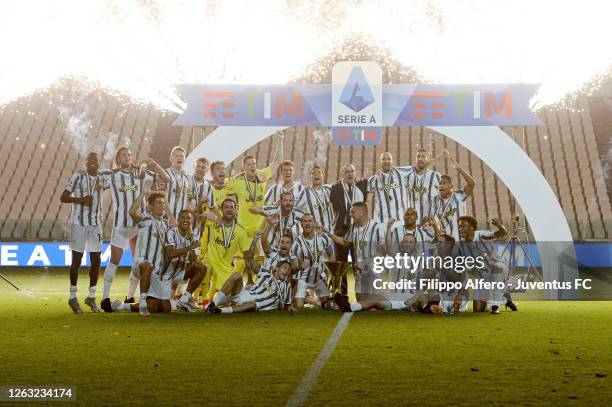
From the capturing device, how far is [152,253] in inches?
359

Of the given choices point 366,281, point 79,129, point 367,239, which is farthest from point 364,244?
point 79,129

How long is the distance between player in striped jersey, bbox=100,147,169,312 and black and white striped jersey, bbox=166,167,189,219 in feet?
0.89

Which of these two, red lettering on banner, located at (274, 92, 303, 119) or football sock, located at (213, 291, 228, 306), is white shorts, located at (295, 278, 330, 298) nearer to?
football sock, located at (213, 291, 228, 306)

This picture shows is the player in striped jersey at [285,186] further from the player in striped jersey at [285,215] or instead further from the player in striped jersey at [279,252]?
the player in striped jersey at [279,252]

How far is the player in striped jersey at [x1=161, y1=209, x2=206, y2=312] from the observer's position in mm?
9039

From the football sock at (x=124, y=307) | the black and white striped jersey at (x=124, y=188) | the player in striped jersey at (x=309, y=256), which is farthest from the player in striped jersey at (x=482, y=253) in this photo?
the football sock at (x=124, y=307)

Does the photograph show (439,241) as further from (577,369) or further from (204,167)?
(577,369)

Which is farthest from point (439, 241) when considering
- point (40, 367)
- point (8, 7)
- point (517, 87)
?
point (8, 7)

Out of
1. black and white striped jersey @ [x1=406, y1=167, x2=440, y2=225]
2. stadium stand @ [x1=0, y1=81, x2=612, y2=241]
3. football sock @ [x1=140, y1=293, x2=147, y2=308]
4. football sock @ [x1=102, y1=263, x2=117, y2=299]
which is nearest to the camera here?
football sock @ [x1=140, y1=293, x2=147, y2=308]

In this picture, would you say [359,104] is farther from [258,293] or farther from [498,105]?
[258,293]

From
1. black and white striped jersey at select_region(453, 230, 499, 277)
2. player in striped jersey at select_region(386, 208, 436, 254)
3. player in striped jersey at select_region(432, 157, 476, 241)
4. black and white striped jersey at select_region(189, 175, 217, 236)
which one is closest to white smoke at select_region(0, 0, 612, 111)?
player in striped jersey at select_region(432, 157, 476, 241)

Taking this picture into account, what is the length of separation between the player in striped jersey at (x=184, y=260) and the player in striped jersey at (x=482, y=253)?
9.05ft

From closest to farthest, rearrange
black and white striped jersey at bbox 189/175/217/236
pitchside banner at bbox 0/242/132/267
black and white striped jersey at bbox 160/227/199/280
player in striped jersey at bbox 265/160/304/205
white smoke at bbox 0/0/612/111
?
black and white striped jersey at bbox 160/227/199/280 < player in striped jersey at bbox 265/160/304/205 < black and white striped jersey at bbox 189/175/217/236 < pitchside banner at bbox 0/242/132/267 < white smoke at bbox 0/0/612/111

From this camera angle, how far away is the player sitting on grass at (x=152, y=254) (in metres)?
9.02
